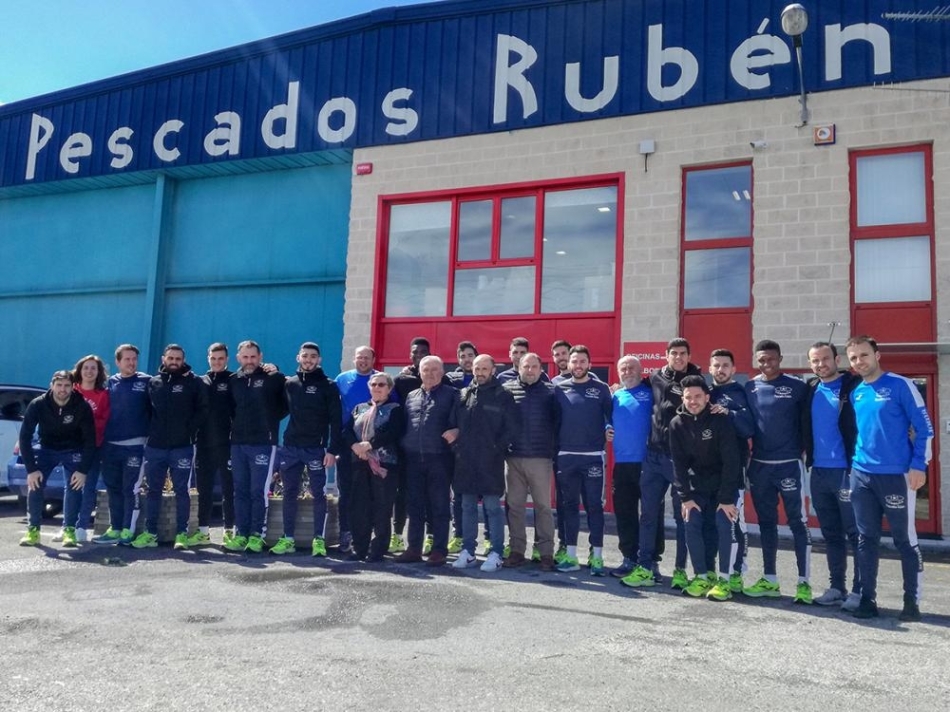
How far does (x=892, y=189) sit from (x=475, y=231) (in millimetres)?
5964

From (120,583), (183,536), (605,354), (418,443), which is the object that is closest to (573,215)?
(605,354)

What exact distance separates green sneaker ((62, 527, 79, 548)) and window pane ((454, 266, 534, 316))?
6.67 metres

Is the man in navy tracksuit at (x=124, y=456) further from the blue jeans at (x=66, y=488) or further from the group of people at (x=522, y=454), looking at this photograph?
the blue jeans at (x=66, y=488)

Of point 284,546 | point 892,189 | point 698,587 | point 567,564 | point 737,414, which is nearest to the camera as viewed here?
point 698,587

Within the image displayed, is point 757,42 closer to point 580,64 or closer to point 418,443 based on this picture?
point 580,64

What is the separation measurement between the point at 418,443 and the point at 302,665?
130 inches

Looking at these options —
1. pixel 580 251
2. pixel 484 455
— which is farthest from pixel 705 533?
pixel 580 251

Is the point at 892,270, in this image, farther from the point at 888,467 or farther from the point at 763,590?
the point at 763,590

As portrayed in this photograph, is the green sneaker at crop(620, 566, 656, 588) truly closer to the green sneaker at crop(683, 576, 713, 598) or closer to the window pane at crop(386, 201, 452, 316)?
the green sneaker at crop(683, 576, 713, 598)

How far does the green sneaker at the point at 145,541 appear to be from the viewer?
763cm

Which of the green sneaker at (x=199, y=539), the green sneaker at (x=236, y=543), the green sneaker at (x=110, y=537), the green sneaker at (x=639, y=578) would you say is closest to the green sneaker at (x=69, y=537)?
the green sneaker at (x=110, y=537)

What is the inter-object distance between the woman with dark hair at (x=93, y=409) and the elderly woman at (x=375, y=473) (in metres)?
2.64

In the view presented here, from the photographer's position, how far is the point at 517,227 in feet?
41.4

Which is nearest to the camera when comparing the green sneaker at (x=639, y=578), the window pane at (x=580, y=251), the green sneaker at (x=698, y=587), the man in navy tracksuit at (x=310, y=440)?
the green sneaker at (x=698, y=587)
